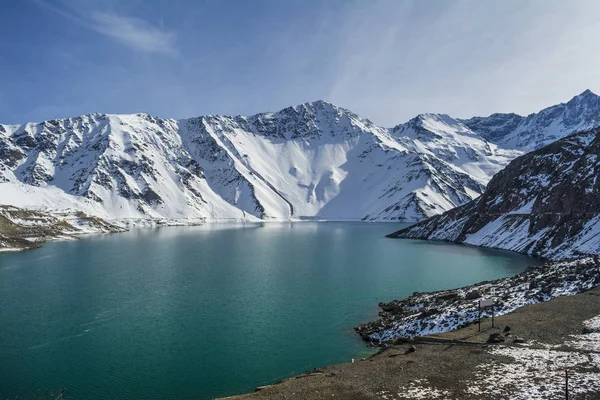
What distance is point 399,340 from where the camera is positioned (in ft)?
135

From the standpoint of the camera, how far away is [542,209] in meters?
130

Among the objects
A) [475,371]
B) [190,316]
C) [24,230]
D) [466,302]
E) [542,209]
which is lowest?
[190,316]

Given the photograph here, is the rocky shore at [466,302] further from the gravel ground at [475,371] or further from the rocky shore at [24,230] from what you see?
the rocky shore at [24,230]

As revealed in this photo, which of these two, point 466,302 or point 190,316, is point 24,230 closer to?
point 190,316

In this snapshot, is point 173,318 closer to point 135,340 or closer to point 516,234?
point 135,340

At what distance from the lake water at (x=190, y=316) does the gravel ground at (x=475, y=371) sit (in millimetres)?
8656

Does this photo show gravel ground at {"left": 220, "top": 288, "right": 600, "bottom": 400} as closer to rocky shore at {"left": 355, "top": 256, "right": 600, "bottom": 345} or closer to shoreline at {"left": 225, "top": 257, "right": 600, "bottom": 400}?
shoreline at {"left": 225, "top": 257, "right": 600, "bottom": 400}

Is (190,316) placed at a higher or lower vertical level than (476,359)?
lower

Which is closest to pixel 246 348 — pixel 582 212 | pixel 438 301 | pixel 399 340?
pixel 399 340

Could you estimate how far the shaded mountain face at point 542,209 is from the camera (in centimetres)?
11056

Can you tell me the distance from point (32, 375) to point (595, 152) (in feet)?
507

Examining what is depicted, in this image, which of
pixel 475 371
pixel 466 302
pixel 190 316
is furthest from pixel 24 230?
pixel 475 371

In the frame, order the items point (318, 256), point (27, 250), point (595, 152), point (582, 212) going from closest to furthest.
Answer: point (582, 212)
point (318, 256)
point (595, 152)
point (27, 250)

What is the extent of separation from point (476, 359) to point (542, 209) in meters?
117
